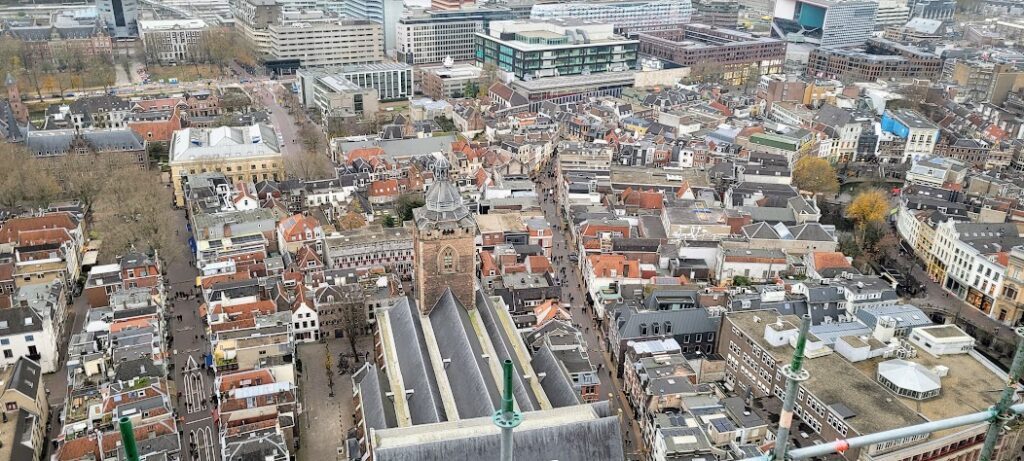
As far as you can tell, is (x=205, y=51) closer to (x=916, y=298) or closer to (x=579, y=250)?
(x=579, y=250)

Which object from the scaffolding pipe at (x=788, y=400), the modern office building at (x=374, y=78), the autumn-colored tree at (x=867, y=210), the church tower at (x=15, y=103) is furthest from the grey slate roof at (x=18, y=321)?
the autumn-colored tree at (x=867, y=210)

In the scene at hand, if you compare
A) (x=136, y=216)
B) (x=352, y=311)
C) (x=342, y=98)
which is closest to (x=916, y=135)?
(x=342, y=98)

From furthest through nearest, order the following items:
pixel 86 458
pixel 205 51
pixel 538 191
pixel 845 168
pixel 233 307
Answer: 1. pixel 205 51
2. pixel 845 168
3. pixel 538 191
4. pixel 233 307
5. pixel 86 458

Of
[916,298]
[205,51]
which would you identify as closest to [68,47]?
[205,51]

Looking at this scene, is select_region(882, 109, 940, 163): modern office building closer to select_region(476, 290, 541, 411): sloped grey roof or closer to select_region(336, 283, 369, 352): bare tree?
select_region(476, 290, 541, 411): sloped grey roof

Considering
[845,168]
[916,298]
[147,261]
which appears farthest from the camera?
[845,168]

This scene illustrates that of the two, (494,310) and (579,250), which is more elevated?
(494,310)

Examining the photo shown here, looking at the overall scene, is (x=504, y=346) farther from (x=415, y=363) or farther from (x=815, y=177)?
(x=815, y=177)
